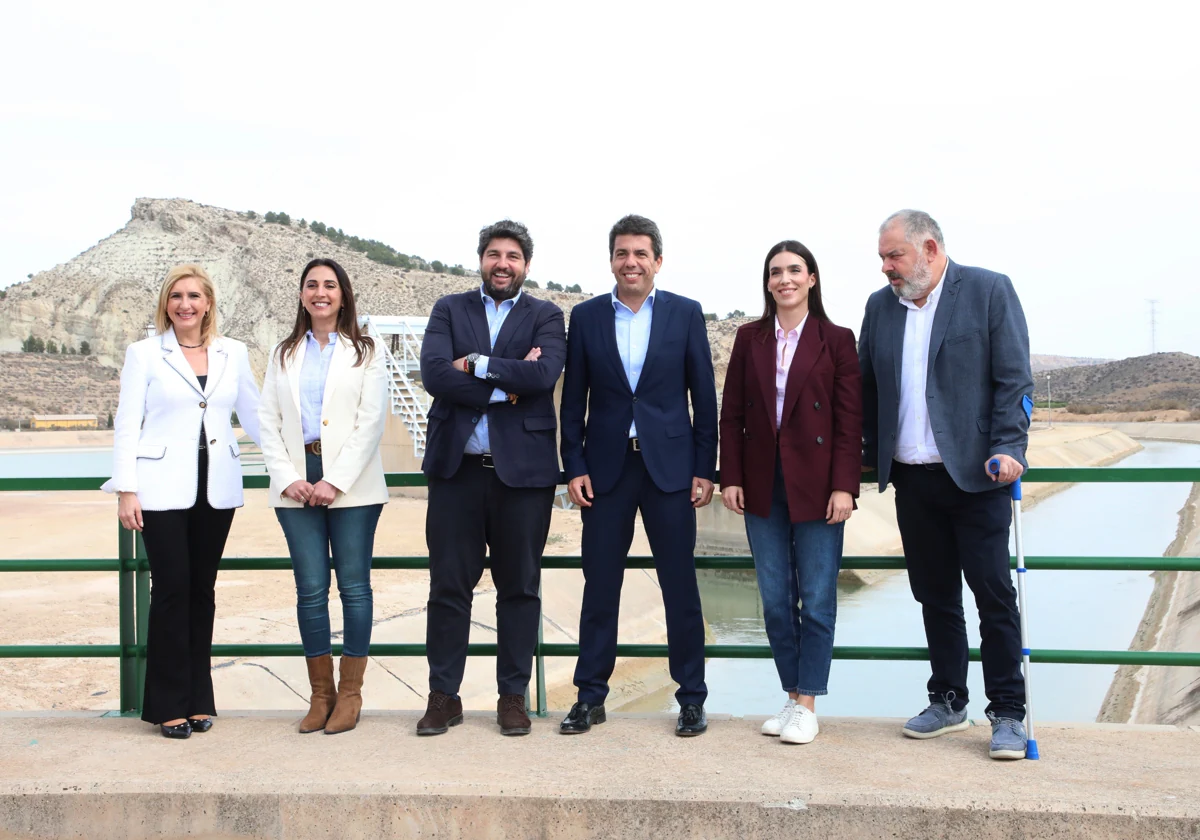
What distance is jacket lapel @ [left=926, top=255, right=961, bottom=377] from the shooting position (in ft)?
12.6

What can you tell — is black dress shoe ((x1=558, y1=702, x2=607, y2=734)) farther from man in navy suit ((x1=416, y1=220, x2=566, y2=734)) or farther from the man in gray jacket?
the man in gray jacket

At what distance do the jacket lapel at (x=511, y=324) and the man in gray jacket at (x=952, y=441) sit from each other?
1.48m

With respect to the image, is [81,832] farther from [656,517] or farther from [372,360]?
[656,517]

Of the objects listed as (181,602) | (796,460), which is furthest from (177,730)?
(796,460)

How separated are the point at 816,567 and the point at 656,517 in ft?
2.21

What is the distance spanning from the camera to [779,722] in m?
3.96

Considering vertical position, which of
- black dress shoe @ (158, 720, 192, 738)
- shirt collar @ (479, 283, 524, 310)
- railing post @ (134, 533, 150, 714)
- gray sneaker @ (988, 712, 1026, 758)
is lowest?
black dress shoe @ (158, 720, 192, 738)

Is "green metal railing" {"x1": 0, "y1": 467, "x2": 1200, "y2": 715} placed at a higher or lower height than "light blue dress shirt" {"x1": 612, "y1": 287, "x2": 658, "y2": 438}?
lower

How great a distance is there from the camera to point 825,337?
4000 millimetres

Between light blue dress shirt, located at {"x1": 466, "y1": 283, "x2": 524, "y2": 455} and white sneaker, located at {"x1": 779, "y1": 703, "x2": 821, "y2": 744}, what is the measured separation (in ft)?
5.33

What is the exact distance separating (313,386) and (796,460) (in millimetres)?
2050

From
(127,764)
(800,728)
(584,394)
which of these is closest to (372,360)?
(584,394)

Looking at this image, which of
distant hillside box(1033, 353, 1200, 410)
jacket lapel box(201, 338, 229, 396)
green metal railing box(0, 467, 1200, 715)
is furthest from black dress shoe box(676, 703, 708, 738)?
distant hillside box(1033, 353, 1200, 410)

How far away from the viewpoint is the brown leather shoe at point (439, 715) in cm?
405
